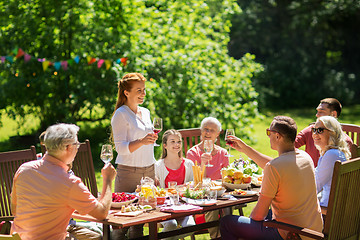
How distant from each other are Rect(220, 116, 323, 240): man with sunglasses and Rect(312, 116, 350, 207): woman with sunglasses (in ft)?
2.30

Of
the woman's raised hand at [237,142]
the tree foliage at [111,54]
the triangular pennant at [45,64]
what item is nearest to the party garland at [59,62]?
the triangular pennant at [45,64]

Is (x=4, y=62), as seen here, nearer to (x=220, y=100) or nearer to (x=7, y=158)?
(x=220, y=100)

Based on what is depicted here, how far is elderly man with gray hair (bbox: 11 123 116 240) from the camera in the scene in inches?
130

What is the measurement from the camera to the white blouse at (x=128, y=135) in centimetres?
466

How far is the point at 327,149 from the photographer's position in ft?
14.9

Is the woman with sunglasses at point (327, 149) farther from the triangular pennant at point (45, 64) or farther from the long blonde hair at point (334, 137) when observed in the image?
the triangular pennant at point (45, 64)

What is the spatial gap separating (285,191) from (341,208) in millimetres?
425

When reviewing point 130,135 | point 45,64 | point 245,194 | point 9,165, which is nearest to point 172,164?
point 130,135

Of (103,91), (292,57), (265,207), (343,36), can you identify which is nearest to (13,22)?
(103,91)

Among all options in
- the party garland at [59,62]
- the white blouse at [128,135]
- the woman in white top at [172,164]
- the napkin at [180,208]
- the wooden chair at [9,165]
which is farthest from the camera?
the party garland at [59,62]

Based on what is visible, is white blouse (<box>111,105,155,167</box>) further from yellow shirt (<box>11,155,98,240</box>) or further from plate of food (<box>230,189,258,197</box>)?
yellow shirt (<box>11,155,98,240</box>)

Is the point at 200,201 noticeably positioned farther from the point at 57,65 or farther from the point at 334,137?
the point at 57,65

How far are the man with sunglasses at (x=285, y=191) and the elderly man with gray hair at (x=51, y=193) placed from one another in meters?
1.27

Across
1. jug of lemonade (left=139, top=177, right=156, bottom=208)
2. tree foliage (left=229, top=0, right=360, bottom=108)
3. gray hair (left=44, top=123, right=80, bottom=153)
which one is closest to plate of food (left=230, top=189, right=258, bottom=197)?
jug of lemonade (left=139, top=177, right=156, bottom=208)
